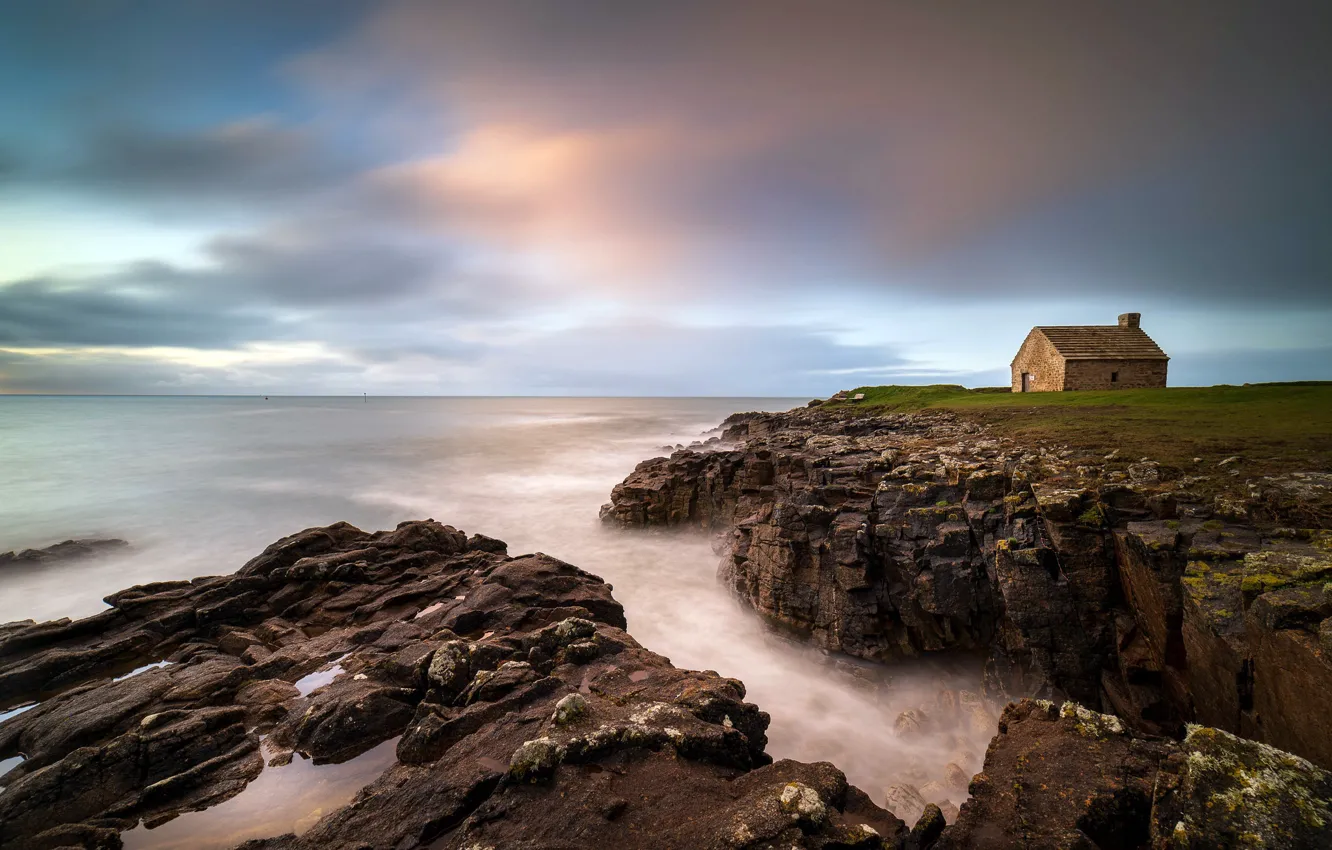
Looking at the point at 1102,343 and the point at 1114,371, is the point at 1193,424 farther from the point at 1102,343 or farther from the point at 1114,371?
the point at 1102,343

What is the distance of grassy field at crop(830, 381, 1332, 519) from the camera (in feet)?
44.0

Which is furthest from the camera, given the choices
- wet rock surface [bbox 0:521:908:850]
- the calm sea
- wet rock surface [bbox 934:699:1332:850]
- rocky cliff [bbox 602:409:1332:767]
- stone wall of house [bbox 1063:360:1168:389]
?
stone wall of house [bbox 1063:360:1168:389]

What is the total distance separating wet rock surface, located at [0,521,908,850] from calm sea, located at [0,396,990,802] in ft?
18.0

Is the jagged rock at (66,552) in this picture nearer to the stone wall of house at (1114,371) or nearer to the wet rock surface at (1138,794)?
the wet rock surface at (1138,794)

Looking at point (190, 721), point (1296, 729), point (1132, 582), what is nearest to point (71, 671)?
point (190, 721)

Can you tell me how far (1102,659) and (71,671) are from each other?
22.1m

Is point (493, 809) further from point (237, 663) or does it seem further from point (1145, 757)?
point (237, 663)

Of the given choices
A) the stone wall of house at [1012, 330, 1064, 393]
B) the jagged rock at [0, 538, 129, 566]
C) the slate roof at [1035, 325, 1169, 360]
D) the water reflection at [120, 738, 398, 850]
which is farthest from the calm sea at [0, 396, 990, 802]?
the slate roof at [1035, 325, 1169, 360]

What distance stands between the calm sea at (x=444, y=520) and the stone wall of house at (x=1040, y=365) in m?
33.4

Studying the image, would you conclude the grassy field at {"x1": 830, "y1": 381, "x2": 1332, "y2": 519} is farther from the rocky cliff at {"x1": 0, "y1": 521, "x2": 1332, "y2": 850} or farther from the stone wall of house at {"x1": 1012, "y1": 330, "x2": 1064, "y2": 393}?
the rocky cliff at {"x1": 0, "y1": 521, "x2": 1332, "y2": 850}

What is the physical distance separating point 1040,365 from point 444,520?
1916 inches

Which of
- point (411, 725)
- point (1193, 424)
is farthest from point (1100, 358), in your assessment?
point (411, 725)

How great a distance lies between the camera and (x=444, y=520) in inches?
1318

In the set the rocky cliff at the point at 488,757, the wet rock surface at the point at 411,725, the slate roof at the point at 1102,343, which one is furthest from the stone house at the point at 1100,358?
the wet rock surface at the point at 411,725
